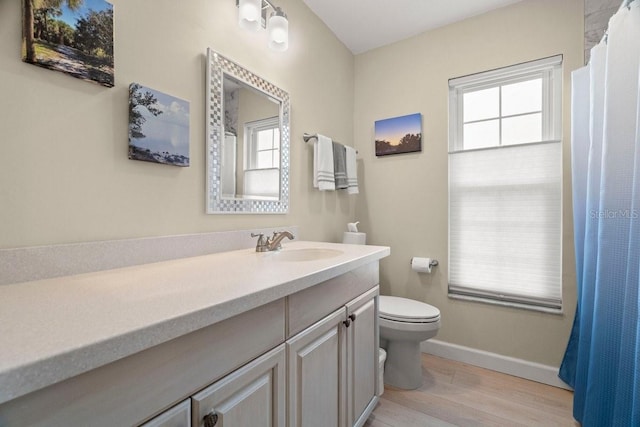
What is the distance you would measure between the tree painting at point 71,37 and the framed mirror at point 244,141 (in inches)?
15.7

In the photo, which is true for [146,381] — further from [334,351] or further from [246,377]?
[334,351]

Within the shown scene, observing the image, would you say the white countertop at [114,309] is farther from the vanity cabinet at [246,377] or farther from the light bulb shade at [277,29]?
the light bulb shade at [277,29]

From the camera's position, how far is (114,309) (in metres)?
0.55

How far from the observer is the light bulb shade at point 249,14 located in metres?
1.33

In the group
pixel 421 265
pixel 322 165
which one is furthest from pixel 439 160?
pixel 322 165

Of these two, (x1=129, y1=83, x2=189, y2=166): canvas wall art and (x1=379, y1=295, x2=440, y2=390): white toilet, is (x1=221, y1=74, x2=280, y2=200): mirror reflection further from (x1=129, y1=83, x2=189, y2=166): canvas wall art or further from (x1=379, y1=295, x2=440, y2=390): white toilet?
(x1=379, y1=295, x2=440, y2=390): white toilet

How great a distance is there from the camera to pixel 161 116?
1090 millimetres

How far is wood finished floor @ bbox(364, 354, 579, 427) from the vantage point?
151cm

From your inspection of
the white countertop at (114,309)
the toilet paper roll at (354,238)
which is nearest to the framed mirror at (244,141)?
the white countertop at (114,309)

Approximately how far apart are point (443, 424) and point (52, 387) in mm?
1710

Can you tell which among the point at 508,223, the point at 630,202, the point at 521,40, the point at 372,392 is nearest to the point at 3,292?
the point at 372,392

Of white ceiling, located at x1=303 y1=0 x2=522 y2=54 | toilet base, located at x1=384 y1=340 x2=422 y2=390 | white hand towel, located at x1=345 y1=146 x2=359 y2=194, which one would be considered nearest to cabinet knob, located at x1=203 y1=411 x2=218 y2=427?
toilet base, located at x1=384 y1=340 x2=422 y2=390

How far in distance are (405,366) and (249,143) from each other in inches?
64.7

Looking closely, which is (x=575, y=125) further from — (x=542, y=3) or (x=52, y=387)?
(x=52, y=387)
